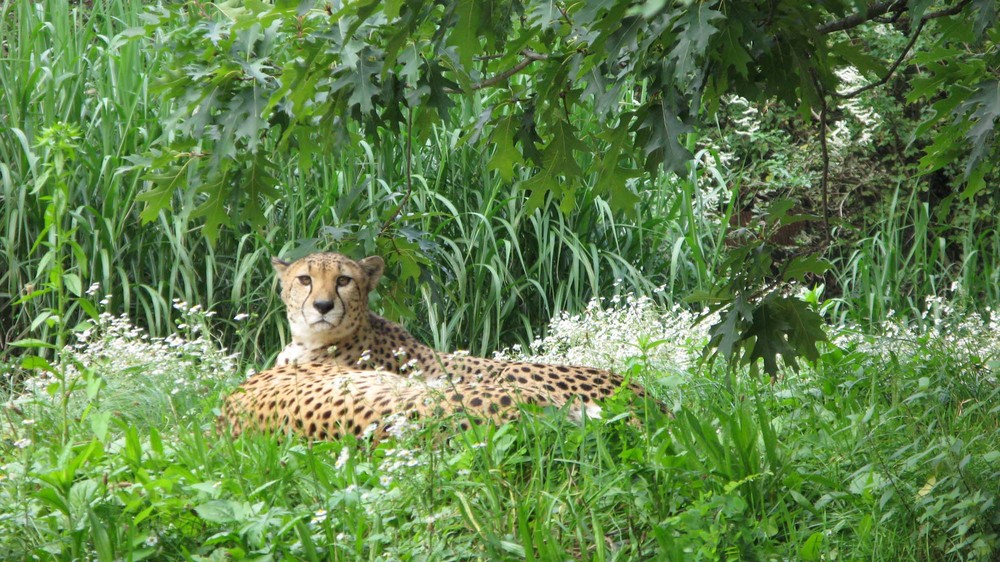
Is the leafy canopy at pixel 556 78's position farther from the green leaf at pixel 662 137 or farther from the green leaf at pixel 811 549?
the green leaf at pixel 811 549

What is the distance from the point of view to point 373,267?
4.70m

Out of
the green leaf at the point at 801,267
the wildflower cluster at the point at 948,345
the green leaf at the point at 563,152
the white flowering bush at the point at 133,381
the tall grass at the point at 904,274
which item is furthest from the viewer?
the tall grass at the point at 904,274

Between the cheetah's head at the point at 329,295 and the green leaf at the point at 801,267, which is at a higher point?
the green leaf at the point at 801,267

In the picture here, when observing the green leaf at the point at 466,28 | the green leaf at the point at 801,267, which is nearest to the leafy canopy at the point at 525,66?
the green leaf at the point at 466,28

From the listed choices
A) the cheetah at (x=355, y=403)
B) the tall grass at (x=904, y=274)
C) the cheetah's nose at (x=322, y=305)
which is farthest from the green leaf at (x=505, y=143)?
the tall grass at (x=904, y=274)

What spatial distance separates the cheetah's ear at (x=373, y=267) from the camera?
464 centimetres

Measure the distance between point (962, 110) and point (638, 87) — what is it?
5.35 m

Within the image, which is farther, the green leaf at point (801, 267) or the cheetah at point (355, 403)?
the green leaf at point (801, 267)

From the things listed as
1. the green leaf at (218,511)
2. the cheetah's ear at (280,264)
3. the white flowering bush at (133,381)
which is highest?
the cheetah's ear at (280,264)

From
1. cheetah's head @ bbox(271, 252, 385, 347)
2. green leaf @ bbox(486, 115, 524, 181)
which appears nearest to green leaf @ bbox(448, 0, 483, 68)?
green leaf @ bbox(486, 115, 524, 181)

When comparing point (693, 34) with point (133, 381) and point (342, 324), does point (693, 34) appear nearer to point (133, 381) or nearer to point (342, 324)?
point (342, 324)

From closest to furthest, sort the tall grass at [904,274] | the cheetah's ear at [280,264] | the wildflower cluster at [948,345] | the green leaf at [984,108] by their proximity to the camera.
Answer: the green leaf at [984,108]
the wildflower cluster at [948,345]
the cheetah's ear at [280,264]
the tall grass at [904,274]

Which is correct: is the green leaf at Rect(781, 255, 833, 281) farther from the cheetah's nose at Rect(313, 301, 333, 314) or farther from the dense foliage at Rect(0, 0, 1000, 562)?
the cheetah's nose at Rect(313, 301, 333, 314)

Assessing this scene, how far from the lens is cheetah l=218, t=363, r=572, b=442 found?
11.2ft
